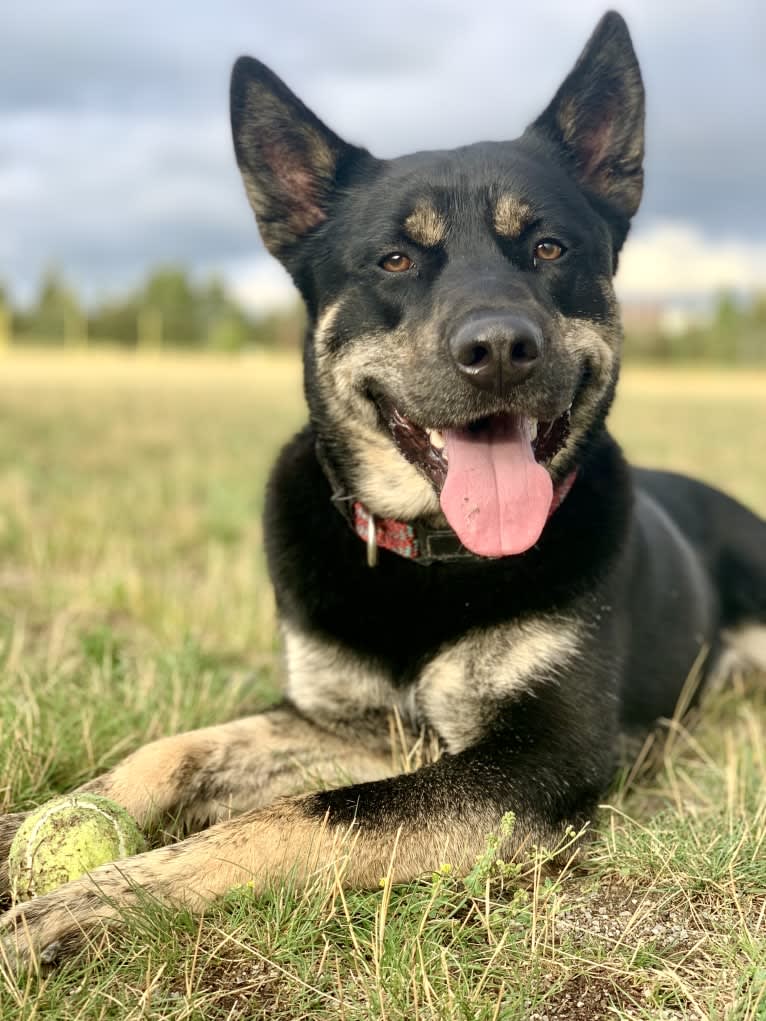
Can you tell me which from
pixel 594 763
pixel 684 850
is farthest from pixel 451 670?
pixel 684 850

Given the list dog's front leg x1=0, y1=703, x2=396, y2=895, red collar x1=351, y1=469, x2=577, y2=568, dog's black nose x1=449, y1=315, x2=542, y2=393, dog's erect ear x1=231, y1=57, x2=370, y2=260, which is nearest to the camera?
dog's black nose x1=449, y1=315, x2=542, y2=393

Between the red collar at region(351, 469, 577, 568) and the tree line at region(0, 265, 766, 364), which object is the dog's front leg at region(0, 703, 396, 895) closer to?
the red collar at region(351, 469, 577, 568)

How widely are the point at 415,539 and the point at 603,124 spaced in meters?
1.65

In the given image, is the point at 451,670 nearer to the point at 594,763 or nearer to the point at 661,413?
the point at 594,763

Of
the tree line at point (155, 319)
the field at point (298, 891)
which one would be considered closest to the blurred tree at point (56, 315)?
the tree line at point (155, 319)

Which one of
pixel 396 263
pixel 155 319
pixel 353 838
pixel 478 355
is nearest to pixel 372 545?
pixel 478 355

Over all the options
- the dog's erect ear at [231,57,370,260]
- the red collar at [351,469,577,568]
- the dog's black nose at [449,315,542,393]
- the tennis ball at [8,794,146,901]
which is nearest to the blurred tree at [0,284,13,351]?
the dog's erect ear at [231,57,370,260]

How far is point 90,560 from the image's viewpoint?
5.93 metres

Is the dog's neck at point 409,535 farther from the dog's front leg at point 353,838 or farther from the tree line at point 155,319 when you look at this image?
the tree line at point 155,319

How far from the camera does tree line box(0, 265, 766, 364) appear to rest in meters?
79.3

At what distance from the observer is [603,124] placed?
3.56 metres

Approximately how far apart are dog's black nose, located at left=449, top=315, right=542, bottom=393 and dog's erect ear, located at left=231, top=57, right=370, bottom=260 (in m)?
1.12

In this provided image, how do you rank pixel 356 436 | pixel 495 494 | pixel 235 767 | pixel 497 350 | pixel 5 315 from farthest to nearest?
1. pixel 5 315
2. pixel 356 436
3. pixel 235 767
4. pixel 495 494
5. pixel 497 350

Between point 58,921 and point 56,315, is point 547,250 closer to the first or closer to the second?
point 58,921
